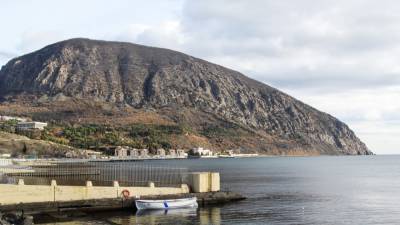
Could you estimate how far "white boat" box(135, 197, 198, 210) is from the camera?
62438 millimetres

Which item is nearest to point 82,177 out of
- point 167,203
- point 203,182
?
point 203,182

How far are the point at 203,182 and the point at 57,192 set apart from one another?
755 inches

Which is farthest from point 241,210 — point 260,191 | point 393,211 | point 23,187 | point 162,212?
point 260,191

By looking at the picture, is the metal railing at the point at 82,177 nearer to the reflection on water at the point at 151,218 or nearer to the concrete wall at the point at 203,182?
the concrete wall at the point at 203,182

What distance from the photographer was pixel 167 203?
64062 mm

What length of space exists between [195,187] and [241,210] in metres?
6.80

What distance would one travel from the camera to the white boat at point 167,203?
6244cm

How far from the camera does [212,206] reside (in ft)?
224

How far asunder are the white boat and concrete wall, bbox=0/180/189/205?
2.81 meters

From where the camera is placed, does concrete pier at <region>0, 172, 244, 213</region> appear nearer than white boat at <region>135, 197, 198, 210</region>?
→ Yes

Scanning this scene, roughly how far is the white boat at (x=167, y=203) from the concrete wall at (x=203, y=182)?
13.6 ft

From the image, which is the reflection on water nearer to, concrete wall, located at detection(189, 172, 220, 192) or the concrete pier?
the concrete pier

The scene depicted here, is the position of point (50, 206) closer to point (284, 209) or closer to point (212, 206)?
point (212, 206)

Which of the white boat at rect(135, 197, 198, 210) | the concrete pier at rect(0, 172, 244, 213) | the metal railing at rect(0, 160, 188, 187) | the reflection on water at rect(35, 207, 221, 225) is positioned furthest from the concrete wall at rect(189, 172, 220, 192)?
the reflection on water at rect(35, 207, 221, 225)
